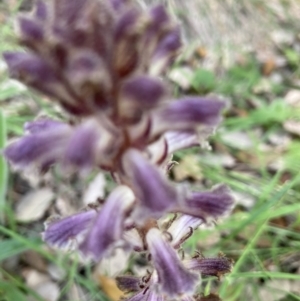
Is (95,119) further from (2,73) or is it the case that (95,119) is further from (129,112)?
(2,73)

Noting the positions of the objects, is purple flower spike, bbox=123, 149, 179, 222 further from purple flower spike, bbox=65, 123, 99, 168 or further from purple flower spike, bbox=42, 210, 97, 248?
purple flower spike, bbox=42, 210, 97, 248

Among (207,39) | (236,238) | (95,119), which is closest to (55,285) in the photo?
(236,238)

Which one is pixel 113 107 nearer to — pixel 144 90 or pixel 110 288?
pixel 144 90

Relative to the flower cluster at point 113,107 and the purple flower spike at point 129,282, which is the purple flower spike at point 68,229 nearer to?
the flower cluster at point 113,107

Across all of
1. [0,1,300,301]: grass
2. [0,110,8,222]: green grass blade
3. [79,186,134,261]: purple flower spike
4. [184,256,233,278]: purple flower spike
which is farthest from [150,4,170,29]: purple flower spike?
[0,110,8,222]: green grass blade

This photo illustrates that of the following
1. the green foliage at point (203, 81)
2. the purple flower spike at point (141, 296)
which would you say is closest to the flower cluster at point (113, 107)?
the purple flower spike at point (141, 296)
